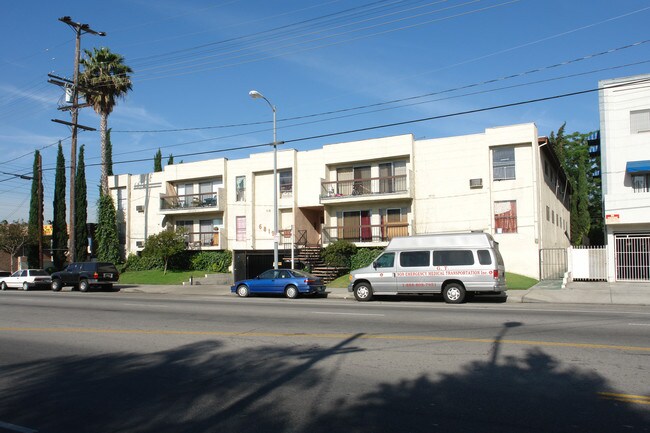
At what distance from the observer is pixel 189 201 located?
39062 mm

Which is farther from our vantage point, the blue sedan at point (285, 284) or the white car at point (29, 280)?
the white car at point (29, 280)

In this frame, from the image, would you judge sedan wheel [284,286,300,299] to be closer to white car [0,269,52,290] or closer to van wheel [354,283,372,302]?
van wheel [354,283,372,302]

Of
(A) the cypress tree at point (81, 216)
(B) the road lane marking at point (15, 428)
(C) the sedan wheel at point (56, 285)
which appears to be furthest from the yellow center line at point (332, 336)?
(A) the cypress tree at point (81, 216)

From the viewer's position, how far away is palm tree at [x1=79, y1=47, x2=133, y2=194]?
132 ft

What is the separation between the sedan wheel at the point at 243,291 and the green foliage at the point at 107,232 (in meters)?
21.4

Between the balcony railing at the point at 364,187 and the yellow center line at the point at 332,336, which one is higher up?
the balcony railing at the point at 364,187

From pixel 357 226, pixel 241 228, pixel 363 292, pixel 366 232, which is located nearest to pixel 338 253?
pixel 357 226

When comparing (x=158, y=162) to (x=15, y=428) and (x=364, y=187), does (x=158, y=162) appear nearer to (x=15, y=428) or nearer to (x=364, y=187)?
(x=364, y=187)

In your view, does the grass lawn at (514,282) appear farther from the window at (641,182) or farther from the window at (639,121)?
the window at (639,121)

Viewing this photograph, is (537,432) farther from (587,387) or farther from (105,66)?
(105,66)

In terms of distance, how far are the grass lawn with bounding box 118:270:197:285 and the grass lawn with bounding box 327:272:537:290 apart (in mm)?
11037

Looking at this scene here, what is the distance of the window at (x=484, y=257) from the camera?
18183mm

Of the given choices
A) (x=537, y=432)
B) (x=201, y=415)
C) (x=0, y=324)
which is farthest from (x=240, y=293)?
(x=537, y=432)

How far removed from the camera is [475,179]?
28469 millimetres
